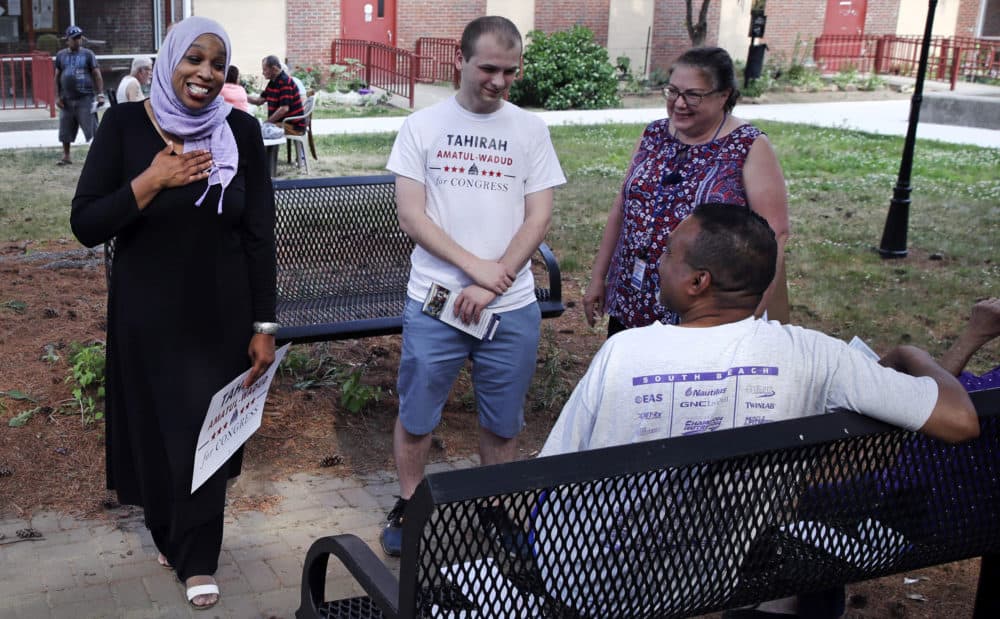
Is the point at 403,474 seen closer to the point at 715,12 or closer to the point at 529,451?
the point at 529,451

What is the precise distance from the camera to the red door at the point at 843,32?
2991cm

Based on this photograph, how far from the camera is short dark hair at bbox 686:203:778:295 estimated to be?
8.54 feet

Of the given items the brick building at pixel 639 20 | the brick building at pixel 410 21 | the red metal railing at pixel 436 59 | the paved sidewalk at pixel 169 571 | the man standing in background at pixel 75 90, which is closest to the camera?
the paved sidewalk at pixel 169 571

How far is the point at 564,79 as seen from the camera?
73.2ft

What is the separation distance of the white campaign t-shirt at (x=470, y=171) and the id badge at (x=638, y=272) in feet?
1.44

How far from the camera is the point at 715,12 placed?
1093 inches

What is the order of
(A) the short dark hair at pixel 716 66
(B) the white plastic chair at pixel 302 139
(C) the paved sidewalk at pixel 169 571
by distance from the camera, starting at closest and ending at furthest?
(C) the paved sidewalk at pixel 169 571 → (A) the short dark hair at pixel 716 66 → (B) the white plastic chair at pixel 302 139

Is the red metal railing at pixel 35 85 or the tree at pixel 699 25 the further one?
the tree at pixel 699 25

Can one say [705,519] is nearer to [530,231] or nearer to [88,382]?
[530,231]

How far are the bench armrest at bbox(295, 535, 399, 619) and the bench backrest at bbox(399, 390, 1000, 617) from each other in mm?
116

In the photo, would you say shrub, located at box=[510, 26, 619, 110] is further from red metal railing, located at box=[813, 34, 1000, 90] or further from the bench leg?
the bench leg

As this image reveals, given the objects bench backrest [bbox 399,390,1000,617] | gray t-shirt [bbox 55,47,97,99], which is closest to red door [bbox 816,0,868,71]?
gray t-shirt [bbox 55,47,97,99]

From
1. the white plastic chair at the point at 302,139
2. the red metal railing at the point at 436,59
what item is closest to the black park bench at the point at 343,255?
the white plastic chair at the point at 302,139

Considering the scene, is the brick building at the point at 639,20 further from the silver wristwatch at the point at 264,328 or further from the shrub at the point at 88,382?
the silver wristwatch at the point at 264,328
